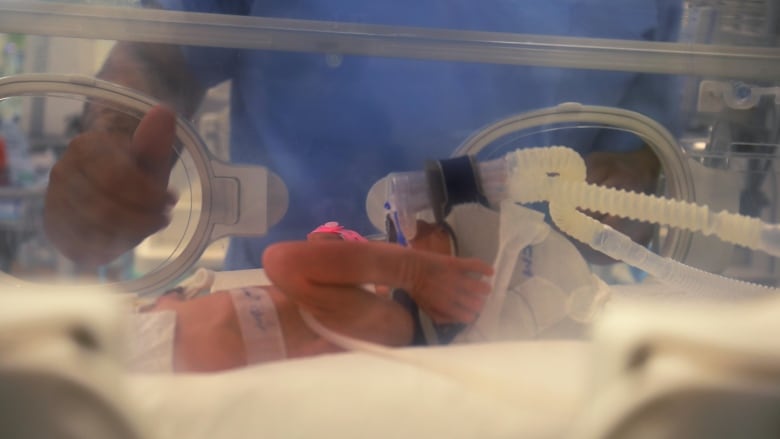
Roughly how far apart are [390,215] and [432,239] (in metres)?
0.08

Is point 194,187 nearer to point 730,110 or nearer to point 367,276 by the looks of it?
point 367,276

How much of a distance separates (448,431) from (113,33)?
0.63m

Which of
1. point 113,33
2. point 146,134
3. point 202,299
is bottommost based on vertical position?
point 202,299

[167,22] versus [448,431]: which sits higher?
[167,22]

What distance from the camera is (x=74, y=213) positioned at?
678 mm

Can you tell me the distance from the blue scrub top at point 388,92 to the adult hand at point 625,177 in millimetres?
23

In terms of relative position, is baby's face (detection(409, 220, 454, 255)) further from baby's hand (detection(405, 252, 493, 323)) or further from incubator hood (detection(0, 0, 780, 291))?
incubator hood (detection(0, 0, 780, 291))

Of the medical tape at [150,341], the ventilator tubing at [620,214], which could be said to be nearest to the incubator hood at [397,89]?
the ventilator tubing at [620,214]

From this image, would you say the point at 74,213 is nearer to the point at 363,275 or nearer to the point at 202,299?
the point at 202,299

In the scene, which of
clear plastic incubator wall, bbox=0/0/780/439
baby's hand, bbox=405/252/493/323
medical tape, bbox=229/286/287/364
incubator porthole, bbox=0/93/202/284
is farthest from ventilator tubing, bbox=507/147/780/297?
incubator porthole, bbox=0/93/202/284

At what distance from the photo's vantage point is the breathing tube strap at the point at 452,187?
0.60 meters

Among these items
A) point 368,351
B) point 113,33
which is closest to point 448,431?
point 368,351

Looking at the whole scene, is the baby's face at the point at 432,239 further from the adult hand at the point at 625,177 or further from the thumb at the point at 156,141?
the thumb at the point at 156,141

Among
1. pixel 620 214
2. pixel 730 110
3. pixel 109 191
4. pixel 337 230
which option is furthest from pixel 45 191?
pixel 730 110
